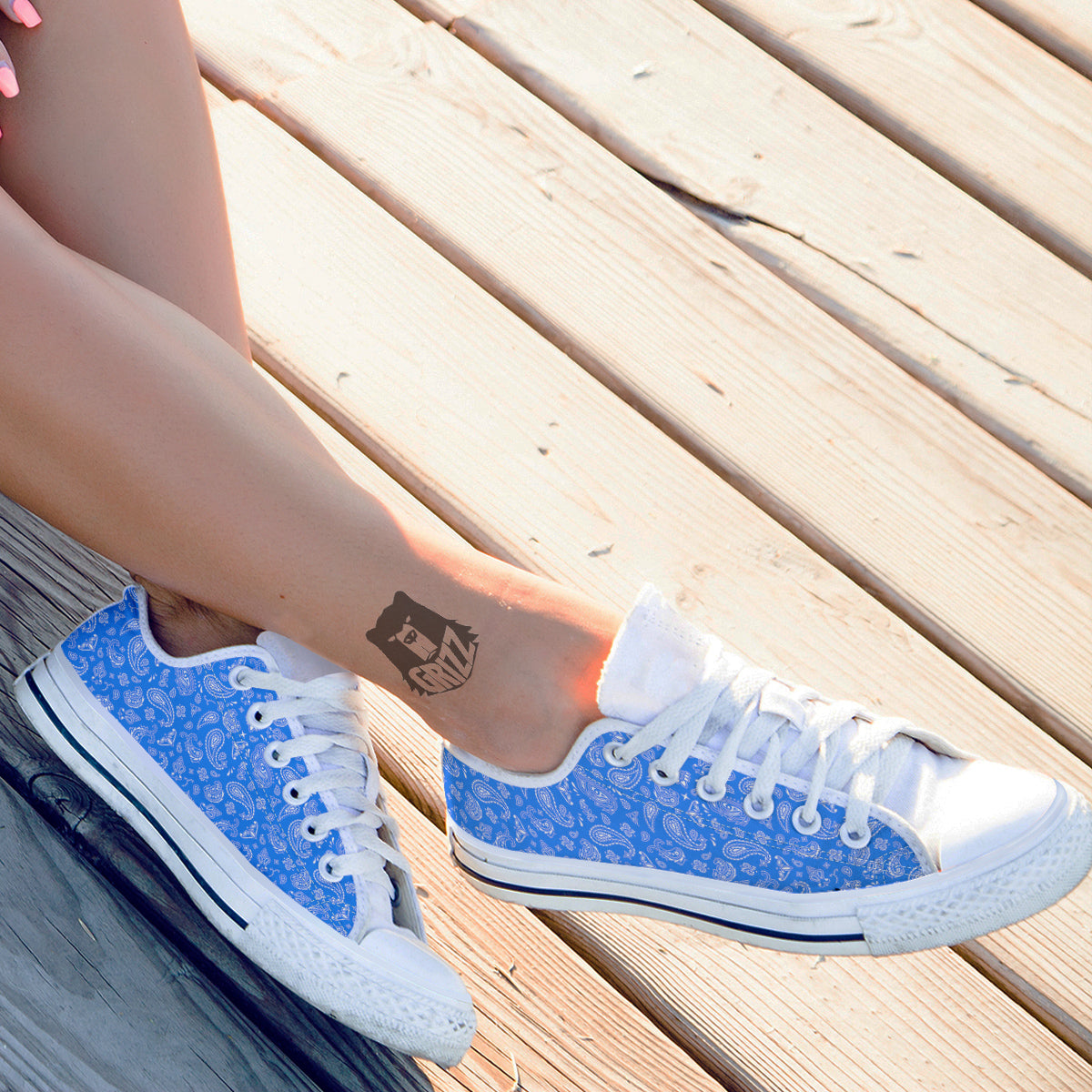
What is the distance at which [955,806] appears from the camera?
770 millimetres

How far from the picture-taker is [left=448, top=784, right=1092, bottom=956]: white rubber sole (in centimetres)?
75

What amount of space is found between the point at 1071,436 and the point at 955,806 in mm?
507

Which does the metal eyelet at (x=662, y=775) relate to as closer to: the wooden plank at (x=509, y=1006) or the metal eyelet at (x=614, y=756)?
the metal eyelet at (x=614, y=756)

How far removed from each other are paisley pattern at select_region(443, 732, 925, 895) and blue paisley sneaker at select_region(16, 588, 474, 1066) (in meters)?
0.10

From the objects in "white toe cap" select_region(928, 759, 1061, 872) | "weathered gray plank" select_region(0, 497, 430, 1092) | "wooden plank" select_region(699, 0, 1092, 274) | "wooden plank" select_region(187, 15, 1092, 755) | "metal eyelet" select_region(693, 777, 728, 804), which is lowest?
"weathered gray plank" select_region(0, 497, 430, 1092)

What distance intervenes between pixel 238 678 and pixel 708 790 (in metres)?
0.37

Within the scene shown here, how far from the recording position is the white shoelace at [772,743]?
76cm

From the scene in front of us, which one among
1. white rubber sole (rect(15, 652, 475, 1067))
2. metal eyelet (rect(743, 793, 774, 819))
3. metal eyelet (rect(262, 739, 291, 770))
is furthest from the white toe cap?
metal eyelet (rect(262, 739, 291, 770))

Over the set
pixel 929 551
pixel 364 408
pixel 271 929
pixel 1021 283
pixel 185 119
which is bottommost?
pixel 271 929

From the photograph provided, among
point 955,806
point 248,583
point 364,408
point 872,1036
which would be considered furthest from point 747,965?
point 364,408

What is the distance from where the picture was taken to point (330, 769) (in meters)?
0.79

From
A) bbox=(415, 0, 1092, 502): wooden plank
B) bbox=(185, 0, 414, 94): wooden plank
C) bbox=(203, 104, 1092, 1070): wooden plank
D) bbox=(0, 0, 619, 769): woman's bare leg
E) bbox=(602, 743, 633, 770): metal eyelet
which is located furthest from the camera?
bbox=(185, 0, 414, 94): wooden plank

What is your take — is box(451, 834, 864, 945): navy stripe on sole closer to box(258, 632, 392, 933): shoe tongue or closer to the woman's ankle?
box(258, 632, 392, 933): shoe tongue

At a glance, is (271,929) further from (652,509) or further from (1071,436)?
(1071,436)
